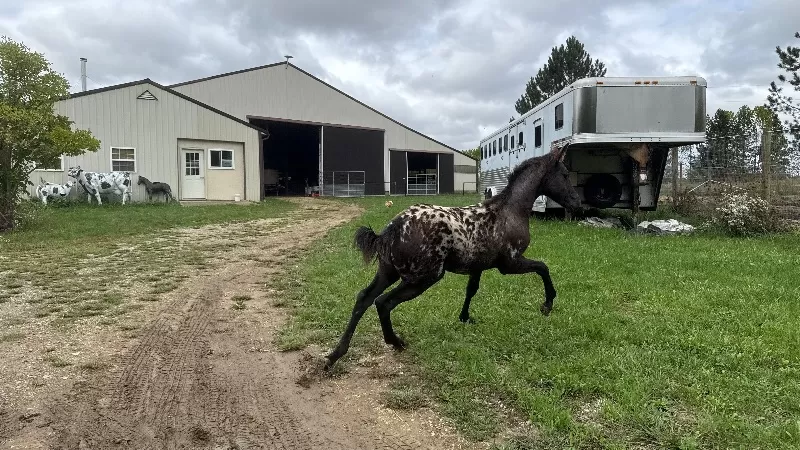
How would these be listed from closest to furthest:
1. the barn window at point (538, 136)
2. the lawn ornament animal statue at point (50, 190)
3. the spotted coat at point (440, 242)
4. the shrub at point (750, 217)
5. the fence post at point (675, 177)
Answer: the spotted coat at point (440, 242) → the shrub at point (750, 217) → the barn window at point (538, 136) → the fence post at point (675, 177) → the lawn ornament animal statue at point (50, 190)

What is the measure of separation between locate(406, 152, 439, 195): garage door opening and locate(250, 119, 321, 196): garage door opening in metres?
6.80

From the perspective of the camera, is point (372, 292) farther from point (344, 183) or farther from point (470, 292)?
point (344, 183)

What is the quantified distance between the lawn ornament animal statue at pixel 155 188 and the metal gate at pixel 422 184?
19.1 m

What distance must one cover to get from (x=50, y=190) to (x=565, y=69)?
107ft

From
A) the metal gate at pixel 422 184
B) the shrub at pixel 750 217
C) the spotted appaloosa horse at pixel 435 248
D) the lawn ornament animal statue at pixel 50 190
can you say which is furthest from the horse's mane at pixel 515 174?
the metal gate at pixel 422 184

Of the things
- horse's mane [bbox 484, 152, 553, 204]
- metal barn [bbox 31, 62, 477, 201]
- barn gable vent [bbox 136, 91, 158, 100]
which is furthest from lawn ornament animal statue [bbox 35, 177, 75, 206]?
horse's mane [bbox 484, 152, 553, 204]

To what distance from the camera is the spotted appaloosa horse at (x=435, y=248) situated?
169 inches

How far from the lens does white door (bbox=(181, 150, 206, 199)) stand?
861 inches

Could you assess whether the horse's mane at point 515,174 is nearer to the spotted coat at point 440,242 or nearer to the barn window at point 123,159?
the spotted coat at point 440,242

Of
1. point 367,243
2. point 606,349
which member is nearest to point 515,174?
point 367,243

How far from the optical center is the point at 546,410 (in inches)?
131

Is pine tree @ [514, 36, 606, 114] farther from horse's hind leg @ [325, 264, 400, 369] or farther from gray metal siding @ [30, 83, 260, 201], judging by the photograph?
horse's hind leg @ [325, 264, 400, 369]

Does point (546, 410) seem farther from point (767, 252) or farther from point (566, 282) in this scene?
point (767, 252)

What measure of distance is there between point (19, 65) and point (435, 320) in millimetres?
12426
